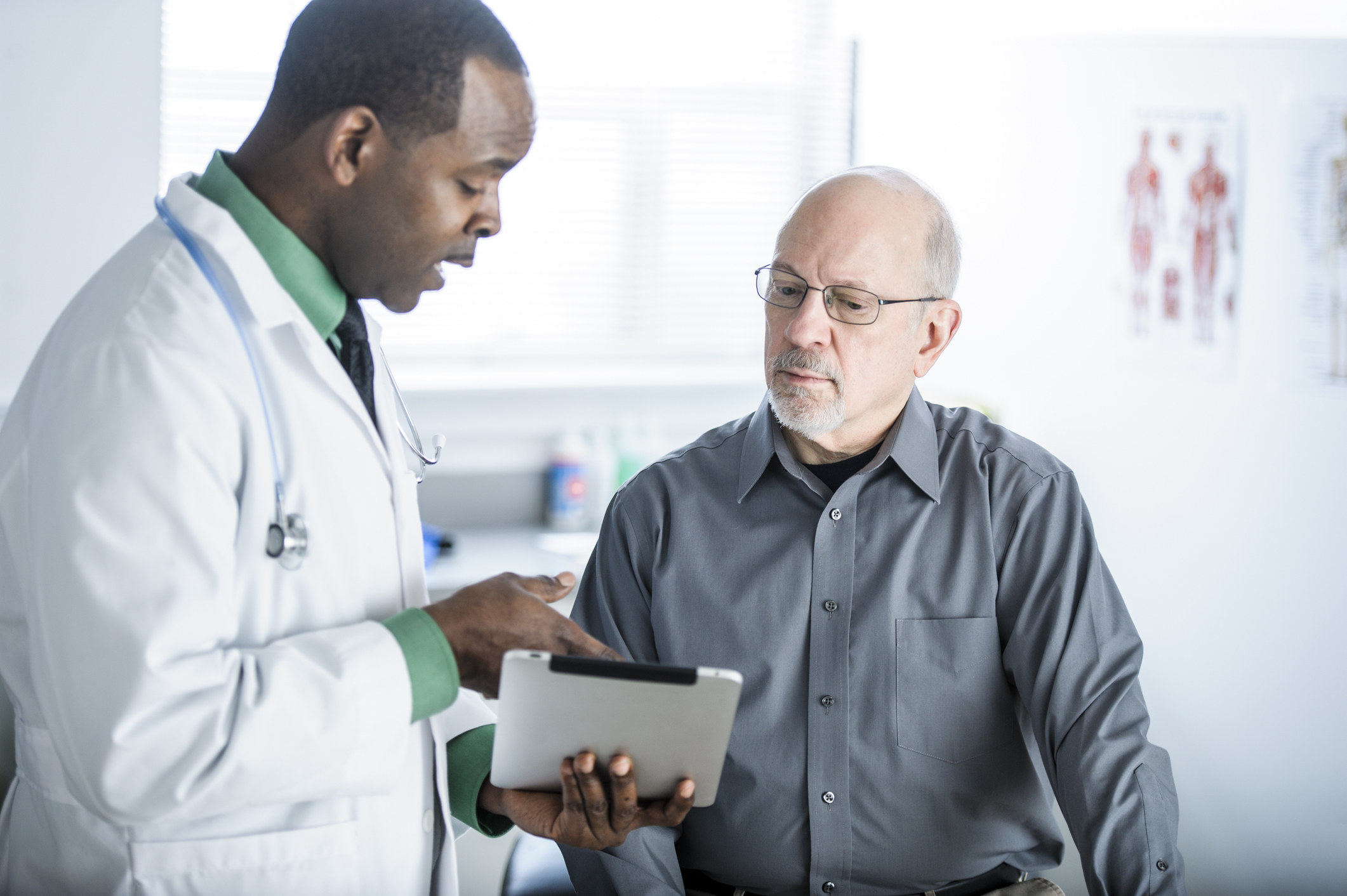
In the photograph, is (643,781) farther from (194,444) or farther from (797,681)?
(194,444)

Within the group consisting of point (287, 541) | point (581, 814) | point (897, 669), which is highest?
point (287, 541)

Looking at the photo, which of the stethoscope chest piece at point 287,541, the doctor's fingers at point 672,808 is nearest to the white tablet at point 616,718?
the doctor's fingers at point 672,808

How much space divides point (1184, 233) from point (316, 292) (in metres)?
1.92

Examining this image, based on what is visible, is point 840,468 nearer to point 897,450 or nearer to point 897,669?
point 897,450

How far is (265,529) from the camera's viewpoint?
95cm

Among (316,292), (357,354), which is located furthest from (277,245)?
(357,354)

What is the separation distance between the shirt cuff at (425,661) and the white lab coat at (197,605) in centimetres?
1

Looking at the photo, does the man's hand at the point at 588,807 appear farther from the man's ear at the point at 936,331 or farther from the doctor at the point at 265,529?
the man's ear at the point at 936,331

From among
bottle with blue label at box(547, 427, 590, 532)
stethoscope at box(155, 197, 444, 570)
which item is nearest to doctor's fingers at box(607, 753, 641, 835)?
stethoscope at box(155, 197, 444, 570)

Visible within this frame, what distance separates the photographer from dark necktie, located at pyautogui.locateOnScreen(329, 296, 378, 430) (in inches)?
45.4

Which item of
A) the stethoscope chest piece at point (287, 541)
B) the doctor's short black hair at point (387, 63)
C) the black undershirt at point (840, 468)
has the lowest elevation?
the stethoscope chest piece at point (287, 541)

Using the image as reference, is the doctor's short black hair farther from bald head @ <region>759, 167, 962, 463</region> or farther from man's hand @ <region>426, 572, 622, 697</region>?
bald head @ <region>759, 167, 962, 463</region>

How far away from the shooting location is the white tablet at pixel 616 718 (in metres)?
1.02

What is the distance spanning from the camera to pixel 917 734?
4.83 ft
